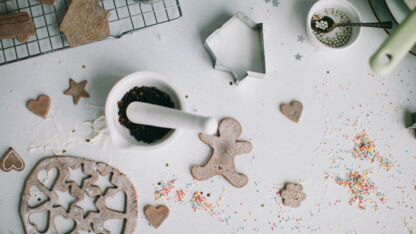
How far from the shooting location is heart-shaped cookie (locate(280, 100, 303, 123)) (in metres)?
1.00

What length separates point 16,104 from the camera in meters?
0.96

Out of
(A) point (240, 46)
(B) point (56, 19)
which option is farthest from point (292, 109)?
(B) point (56, 19)

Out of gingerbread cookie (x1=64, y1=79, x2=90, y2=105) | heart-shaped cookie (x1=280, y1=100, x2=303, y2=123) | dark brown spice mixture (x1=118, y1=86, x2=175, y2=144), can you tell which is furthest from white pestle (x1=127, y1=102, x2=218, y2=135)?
heart-shaped cookie (x1=280, y1=100, x2=303, y2=123)

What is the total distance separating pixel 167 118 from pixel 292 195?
1.18 ft

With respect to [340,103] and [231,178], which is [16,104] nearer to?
[231,178]

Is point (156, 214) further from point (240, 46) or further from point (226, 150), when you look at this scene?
point (240, 46)

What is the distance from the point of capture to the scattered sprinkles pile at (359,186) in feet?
3.33

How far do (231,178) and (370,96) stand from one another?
0.37 metres

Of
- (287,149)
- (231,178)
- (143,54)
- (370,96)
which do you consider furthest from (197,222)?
(370,96)

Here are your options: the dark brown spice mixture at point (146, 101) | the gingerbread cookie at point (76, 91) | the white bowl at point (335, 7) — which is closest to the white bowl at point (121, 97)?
the dark brown spice mixture at point (146, 101)

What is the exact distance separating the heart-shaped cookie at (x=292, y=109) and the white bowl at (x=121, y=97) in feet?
0.81

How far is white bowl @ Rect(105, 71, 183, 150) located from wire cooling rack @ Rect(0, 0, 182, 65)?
128mm

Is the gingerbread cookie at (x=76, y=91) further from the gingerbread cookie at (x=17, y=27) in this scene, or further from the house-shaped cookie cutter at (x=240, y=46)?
the house-shaped cookie cutter at (x=240, y=46)

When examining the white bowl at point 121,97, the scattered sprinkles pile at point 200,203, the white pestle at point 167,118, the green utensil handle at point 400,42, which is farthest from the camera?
the scattered sprinkles pile at point 200,203
